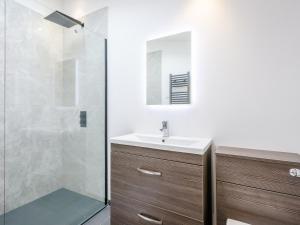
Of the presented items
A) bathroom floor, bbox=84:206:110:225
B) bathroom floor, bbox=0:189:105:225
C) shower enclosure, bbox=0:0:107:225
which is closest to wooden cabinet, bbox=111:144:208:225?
bathroom floor, bbox=84:206:110:225

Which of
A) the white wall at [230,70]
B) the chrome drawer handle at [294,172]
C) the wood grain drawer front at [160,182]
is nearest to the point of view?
the chrome drawer handle at [294,172]

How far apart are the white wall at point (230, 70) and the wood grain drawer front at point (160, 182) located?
0.47m

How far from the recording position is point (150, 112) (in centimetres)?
185

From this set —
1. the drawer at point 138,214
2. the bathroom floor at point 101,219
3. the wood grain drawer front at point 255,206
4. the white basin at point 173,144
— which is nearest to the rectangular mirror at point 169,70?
the white basin at point 173,144

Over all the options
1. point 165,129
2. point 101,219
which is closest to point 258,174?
point 165,129

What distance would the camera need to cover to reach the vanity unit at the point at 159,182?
1.17 metres

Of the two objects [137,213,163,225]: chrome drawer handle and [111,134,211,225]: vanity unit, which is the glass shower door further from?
[137,213,163,225]: chrome drawer handle

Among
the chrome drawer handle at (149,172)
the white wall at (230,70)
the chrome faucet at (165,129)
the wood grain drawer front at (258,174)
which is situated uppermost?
the white wall at (230,70)

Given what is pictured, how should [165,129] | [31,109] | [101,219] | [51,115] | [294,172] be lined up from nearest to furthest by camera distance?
[294,172]
[165,129]
[101,219]
[31,109]
[51,115]

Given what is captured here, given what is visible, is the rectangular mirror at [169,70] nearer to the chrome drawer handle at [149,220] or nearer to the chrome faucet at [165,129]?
the chrome faucet at [165,129]

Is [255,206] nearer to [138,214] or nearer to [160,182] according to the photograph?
[160,182]

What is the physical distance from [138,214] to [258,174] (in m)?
0.92

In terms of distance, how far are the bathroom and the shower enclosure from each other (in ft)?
0.04

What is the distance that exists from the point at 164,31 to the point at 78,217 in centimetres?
210
